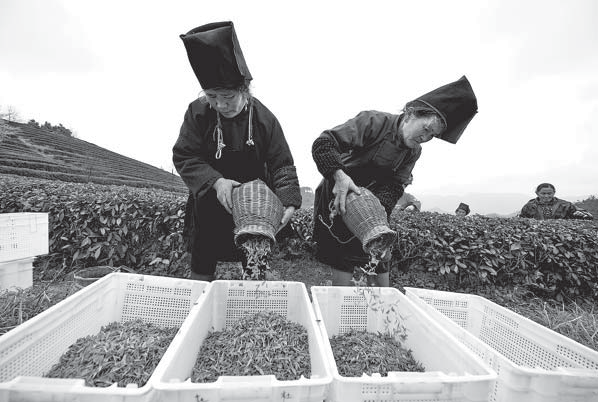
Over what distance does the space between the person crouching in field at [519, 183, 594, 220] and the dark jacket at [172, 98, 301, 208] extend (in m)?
6.60

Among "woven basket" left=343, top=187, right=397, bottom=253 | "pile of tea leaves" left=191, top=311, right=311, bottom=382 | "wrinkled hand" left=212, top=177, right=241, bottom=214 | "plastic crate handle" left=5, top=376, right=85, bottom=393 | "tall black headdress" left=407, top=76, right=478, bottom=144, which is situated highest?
"tall black headdress" left=407, top=76, right=478, bottom=144

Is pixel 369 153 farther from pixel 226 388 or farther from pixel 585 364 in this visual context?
pixel 226 388

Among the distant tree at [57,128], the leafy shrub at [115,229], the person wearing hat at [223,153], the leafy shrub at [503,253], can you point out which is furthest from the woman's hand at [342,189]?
the distant tree at [57,128]

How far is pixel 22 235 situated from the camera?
9.25 ft

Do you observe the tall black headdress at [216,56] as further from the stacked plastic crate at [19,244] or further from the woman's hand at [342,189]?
the stacked plastic crate at [19,244]

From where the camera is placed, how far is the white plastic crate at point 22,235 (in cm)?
267

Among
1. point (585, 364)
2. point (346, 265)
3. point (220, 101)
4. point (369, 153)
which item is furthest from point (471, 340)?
point (220, 101)

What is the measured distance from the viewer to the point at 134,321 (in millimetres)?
1895

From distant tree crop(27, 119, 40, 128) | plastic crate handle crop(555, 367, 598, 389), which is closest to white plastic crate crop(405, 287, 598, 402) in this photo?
plastic crate handle crop(555, 367, 598, 389)

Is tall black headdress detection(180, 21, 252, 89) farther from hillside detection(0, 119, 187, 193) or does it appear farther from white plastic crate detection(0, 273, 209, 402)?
hillside detection(0, 119, 187, 193)

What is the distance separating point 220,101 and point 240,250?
3.43 feet

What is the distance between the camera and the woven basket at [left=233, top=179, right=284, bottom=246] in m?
1.63

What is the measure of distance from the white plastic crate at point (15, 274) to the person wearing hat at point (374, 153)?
2790 mm

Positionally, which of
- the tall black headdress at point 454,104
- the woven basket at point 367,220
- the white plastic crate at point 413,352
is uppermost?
the tall black headdress at point 454,104
